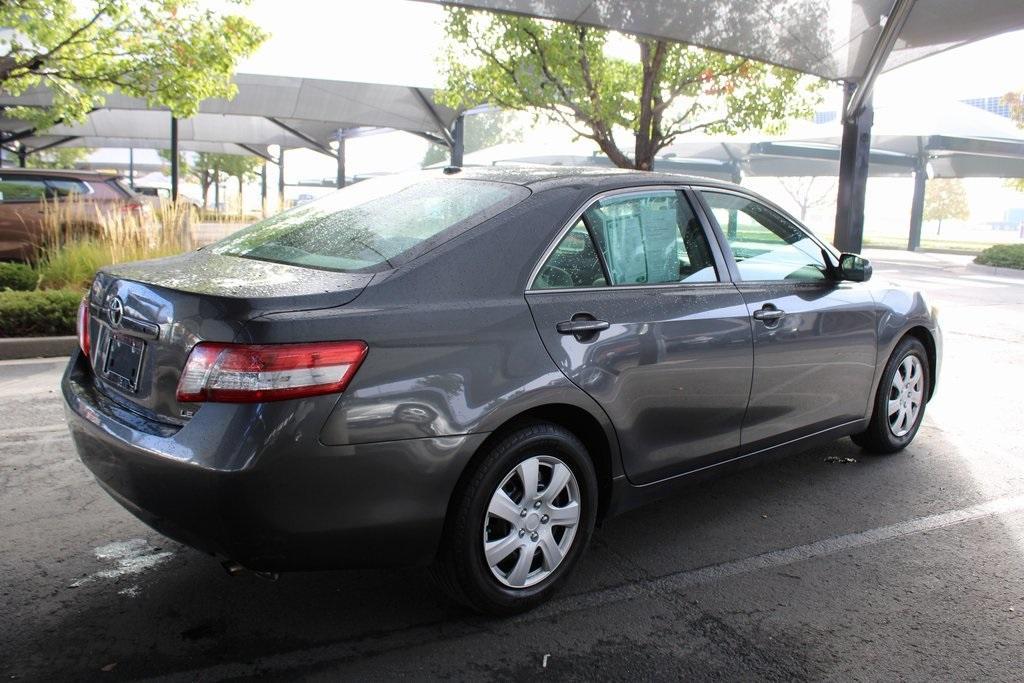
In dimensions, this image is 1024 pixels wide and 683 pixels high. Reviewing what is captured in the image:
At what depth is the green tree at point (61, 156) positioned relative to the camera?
47812 millimetres

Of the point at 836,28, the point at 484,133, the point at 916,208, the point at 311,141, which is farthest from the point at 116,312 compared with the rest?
the point at 484,133

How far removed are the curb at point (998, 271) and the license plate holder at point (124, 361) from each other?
2175cm

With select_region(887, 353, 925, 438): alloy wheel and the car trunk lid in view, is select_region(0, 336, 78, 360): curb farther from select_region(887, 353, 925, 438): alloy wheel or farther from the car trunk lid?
select_region(887, 353, 925, 438): alloy wheel

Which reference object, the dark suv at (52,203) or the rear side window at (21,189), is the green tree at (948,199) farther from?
the rear side window at (21,189)

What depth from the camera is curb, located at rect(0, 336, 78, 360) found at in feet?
25.4

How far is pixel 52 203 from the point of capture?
12.2m

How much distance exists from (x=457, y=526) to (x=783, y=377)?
187 cm

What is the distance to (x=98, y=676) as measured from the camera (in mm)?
2746

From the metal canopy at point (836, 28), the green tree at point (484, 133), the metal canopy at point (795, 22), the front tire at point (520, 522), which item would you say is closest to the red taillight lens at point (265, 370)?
the front tire at point (520, 522)

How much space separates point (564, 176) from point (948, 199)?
265 ft

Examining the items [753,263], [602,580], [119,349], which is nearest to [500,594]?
[602,580]

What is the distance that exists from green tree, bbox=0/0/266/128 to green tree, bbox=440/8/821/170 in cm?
346

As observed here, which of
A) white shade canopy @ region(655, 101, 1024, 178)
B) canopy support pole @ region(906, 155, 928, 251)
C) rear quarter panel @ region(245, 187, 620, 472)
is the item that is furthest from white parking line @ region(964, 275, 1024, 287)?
rear quarter panel @ region(245, 187, 620, 472)

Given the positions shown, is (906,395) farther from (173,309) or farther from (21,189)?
(21,189)
